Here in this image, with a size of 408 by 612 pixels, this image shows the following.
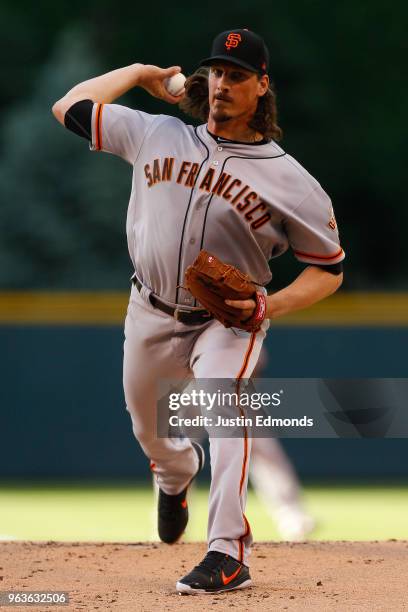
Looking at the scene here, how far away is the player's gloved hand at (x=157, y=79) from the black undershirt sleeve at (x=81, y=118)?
0.85ft

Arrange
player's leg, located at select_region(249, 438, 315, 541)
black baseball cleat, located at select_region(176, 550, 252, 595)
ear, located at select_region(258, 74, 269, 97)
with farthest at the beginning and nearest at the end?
player's leg, located at select_region(249, 438, 315, 541) < ear, located at select_region(258, 74, 269, 97) < black baseball cleat, located at select_region(176, 550, 252, 595)

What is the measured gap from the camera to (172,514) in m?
4.82

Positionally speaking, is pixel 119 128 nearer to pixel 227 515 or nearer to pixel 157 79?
pixel 157 79

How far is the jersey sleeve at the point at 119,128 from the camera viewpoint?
13.3 feet

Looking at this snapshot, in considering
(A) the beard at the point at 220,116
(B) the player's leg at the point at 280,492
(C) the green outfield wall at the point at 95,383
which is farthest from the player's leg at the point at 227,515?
(C) the green outfield wall at the point at 95,383

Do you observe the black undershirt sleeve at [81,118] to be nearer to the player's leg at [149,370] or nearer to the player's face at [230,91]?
the player's face at [230,91]

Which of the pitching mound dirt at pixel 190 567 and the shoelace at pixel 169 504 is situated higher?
the shoelace at pixel 169 504

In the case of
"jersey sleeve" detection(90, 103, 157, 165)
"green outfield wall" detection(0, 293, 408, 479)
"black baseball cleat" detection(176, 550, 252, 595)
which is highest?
"green outfield wall" detection(0, 293, 408, 479)

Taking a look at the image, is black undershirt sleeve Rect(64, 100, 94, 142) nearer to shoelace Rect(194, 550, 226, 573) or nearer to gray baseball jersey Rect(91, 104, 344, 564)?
gray baseball jersey Rect(91, 104, 344, 564)

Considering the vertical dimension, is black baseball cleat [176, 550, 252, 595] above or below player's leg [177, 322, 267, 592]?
below

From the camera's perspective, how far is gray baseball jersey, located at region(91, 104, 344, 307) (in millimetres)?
3867

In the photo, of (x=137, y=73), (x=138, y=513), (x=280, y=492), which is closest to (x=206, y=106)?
(x=137, y=73)

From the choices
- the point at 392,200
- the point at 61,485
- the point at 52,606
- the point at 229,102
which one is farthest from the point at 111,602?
the point at 392,200

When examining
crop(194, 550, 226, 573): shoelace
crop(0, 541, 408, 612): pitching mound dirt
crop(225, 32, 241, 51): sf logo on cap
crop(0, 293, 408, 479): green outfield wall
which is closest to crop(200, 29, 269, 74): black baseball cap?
crop(225, 32, 241, 51): sf logo on cap
